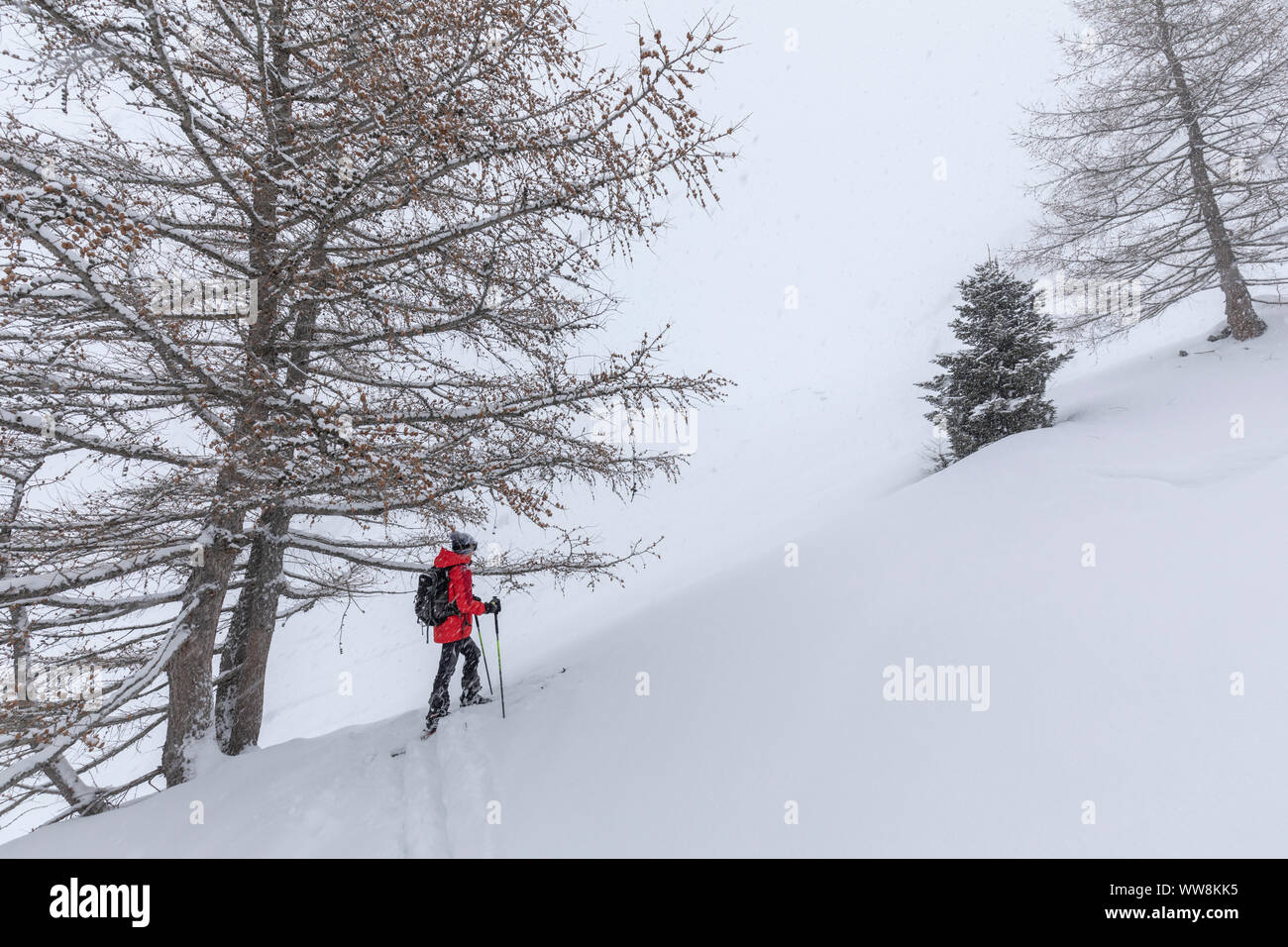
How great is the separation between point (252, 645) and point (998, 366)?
37.0ft

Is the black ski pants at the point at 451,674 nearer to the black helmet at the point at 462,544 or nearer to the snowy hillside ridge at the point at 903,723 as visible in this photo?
the snowy hillside ridge at the point at 903,723

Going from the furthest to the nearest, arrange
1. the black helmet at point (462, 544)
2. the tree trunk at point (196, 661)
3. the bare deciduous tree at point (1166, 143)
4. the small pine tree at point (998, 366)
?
the bare deciduous tree at point (1166, 143), the small pine tree at point (998, 366), the black helmet at point (462, 544), the tree trunk at point (196, 661)

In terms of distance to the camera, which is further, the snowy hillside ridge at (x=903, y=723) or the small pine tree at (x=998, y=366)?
the small pine tree at (x=998, y=366)

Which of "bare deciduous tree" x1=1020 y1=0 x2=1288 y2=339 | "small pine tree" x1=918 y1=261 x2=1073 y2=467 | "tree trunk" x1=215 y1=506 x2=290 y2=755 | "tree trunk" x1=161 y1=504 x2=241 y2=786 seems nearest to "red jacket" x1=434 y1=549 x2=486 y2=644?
"tree trunk" x1=215 y1=506 x2=290 y2=755

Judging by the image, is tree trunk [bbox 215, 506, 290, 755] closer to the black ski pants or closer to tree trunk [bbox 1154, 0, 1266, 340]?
the black ski pants

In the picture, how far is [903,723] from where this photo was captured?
11.8ft

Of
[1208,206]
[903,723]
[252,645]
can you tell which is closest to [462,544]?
[252,645]

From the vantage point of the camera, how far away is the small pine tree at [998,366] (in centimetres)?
964

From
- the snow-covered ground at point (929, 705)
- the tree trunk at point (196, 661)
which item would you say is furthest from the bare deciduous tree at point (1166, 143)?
the tree trunk at point (196, 661)

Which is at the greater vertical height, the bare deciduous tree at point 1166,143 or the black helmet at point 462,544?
the bare deciduous tree at point 1166,143

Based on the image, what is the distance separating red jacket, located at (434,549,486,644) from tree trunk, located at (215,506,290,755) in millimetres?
1682

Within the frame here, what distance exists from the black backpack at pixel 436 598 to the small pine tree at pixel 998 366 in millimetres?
8723

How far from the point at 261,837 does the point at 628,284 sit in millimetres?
34754
